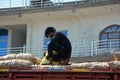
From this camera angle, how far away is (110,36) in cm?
2233

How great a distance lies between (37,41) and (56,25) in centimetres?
A: 172

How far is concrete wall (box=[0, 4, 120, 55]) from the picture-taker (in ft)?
74.8

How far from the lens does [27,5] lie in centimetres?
2580

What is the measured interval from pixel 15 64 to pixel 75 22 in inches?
641

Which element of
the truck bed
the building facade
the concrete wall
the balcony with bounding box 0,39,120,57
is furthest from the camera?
the concrete wall

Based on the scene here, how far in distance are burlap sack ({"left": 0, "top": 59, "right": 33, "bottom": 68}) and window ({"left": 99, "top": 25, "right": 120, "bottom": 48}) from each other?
528 inches

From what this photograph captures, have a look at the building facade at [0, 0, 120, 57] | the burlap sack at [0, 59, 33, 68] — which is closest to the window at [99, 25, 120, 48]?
the building facade at [0, 0, 120, 57]

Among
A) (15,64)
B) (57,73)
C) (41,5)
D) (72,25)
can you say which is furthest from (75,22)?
(57,73)

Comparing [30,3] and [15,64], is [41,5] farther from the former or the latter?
[15,64]

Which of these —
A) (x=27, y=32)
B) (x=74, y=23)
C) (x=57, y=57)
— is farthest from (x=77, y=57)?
(x=57, y=57)

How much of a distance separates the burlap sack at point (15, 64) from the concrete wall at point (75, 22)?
1424cm

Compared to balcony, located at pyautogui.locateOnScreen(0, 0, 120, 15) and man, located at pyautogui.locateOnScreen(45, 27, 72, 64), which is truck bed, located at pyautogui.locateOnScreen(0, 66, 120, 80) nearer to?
man, located at pyautogui.locateOnScreen(45, 27, 72, 64)

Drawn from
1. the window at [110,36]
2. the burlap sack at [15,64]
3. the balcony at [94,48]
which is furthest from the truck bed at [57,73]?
the window at [110,36]

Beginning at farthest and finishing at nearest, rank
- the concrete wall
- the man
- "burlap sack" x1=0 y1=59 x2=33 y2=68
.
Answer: the concrete wall < the man < "burlap sack" x1=0 y1=59 x2=33 y2=68
